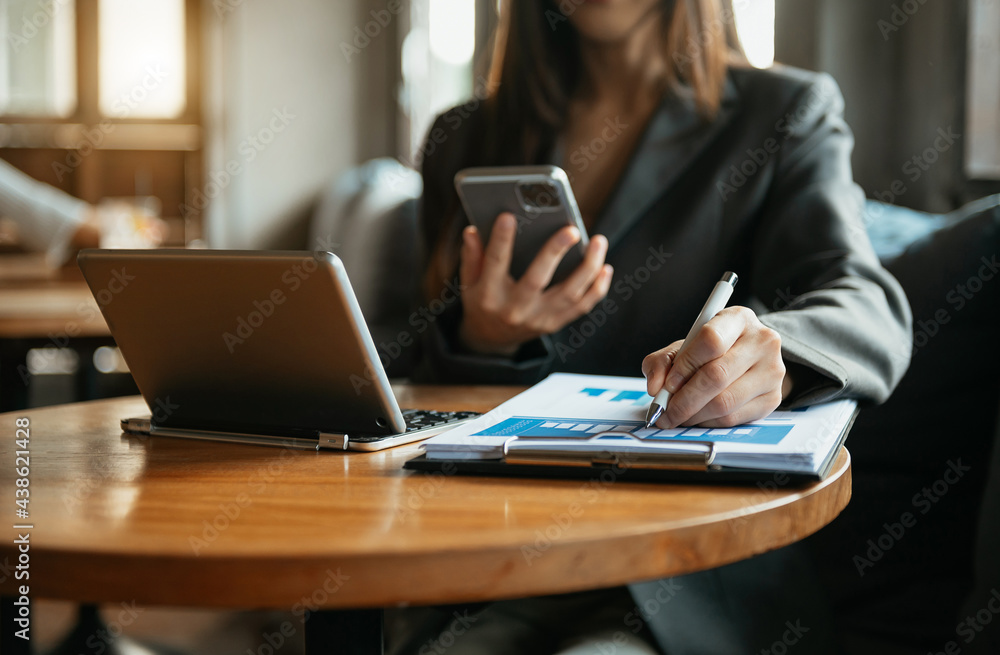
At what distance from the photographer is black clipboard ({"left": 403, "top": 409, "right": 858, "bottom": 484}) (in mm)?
558

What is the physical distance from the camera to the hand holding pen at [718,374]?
63cm

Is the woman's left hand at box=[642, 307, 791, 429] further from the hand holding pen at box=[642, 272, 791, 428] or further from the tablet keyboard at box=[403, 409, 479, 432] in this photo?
the tablet keyboard at box=[403, 409, 479, 432]

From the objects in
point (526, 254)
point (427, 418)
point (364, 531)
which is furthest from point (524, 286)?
point (364, 531)

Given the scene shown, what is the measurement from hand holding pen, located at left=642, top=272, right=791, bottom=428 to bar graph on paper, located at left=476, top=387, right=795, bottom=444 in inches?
0.5

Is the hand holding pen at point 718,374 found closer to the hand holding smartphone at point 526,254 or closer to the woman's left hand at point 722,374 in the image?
the woman's left hand at point 722,374

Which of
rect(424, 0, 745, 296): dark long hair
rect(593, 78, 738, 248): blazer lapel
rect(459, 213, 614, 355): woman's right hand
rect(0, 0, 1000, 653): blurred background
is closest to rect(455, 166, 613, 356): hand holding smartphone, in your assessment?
rect(459, 213, 614, 355): woman's right hand

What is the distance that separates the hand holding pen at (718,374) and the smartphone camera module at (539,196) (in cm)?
28

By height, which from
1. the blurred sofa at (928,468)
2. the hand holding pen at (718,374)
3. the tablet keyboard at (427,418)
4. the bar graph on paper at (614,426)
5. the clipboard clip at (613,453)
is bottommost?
the blurred sofa at (928,468)

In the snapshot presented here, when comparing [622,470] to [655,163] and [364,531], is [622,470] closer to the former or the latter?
[364,531]

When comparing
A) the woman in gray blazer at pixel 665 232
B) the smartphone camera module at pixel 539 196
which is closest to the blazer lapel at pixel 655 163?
the woman in gray blazer at pixel 665 232

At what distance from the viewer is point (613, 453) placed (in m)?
0.58

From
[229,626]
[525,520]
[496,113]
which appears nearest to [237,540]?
[525,520]

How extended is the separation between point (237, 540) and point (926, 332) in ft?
3.09

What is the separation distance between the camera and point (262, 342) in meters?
0.67
